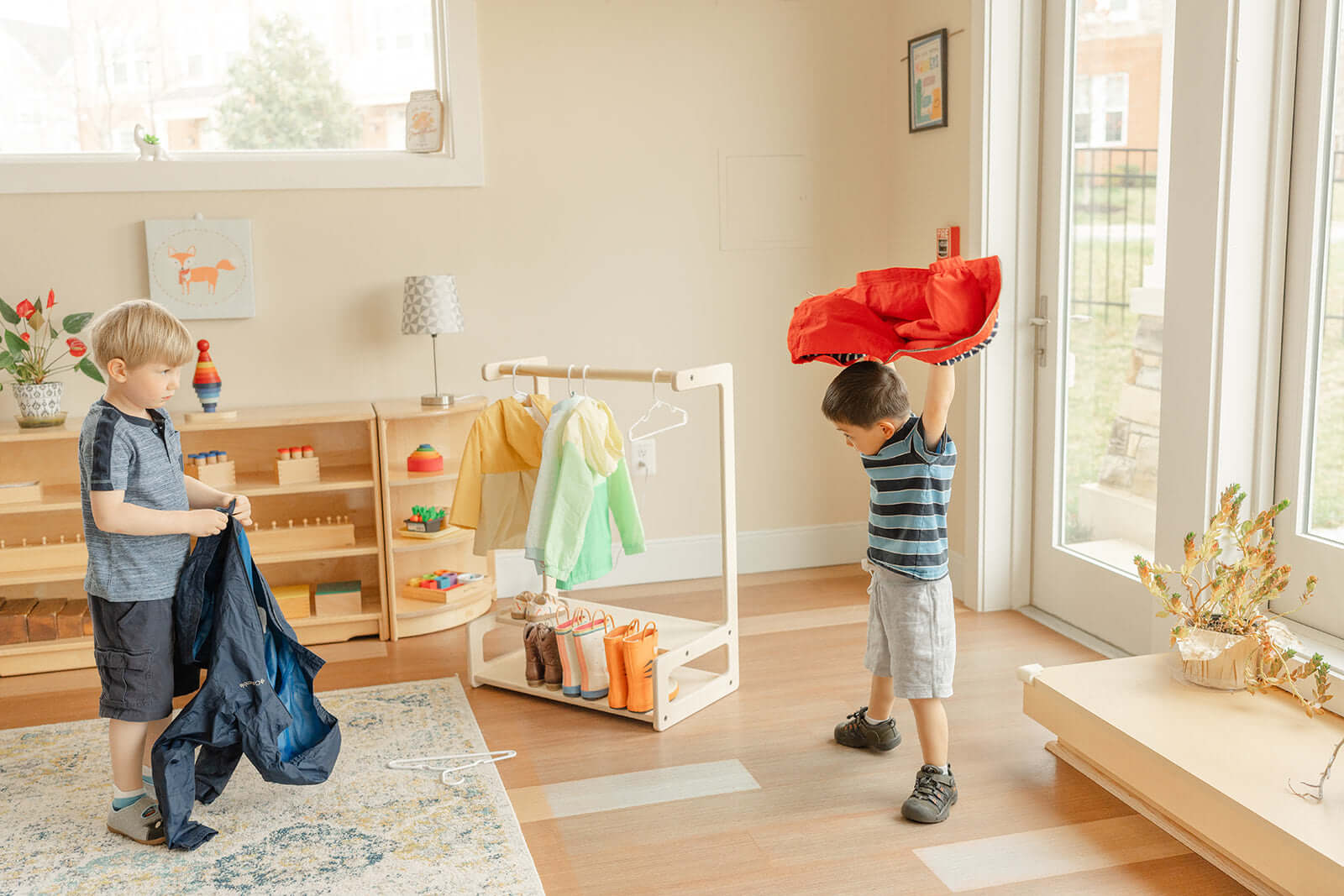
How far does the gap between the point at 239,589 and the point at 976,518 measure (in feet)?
7.83

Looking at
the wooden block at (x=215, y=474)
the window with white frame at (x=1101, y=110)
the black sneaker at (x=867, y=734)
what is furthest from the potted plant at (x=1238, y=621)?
the wooden block at (x=215, y=474)

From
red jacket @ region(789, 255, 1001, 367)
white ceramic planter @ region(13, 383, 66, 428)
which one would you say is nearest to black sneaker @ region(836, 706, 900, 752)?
red jacket @ region(789, 255, 1001, 367)

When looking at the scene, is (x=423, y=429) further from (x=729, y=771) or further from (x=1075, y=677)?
(x=1075, y=677)

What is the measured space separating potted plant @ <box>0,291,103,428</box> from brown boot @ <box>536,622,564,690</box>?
149 centimetres

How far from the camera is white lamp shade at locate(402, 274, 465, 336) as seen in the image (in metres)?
3.66

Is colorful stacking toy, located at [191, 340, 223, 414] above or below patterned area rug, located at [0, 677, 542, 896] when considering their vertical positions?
above

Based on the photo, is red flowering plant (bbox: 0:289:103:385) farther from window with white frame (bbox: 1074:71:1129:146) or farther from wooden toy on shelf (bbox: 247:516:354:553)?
window with white frame (bbox: 1074:71:1129:146)

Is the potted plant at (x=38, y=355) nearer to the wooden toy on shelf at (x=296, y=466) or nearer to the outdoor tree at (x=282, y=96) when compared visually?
the wooden toy on shelf at (x=296, y=466)

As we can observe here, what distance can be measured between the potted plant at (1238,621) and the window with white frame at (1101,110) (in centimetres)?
122

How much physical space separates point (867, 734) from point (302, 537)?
193 centimetres

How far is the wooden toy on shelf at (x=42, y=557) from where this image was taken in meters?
3.39

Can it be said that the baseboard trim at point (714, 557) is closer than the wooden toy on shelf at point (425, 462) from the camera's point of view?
No

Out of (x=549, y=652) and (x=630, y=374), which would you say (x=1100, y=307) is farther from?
(x=549, y=652)

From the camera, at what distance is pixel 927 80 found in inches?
154
